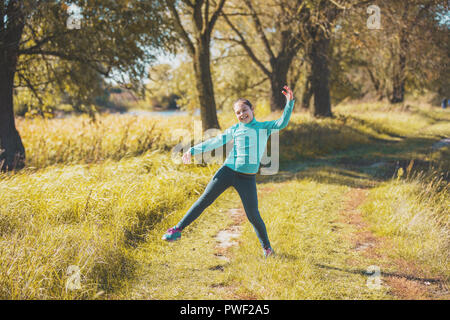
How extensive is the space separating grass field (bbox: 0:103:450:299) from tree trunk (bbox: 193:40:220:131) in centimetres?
275

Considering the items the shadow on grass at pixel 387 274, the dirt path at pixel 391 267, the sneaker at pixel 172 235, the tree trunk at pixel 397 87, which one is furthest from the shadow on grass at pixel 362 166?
the tree trunk at pixel 397 87

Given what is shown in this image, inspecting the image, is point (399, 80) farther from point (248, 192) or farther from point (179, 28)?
point (248, 192)

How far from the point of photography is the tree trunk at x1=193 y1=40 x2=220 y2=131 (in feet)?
36.5

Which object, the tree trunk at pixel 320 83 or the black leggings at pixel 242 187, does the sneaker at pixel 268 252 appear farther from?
the tree trunk at pixel 320 83

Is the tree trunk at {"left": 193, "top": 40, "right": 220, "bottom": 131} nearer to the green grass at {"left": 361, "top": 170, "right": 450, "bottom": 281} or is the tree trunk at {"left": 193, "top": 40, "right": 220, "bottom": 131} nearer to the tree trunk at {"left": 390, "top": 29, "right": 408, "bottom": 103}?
the green grass at {"left": 361, "top": 170, "right": 450, "bottom": 281}

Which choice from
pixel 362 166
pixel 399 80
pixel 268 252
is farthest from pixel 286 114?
pixel 399 80

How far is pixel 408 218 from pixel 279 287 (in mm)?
2797

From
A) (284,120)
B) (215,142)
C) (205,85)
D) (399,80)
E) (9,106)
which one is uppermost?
(399,80)

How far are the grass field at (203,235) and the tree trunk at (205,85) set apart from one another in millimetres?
2754

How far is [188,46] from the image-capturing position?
11.2 meters

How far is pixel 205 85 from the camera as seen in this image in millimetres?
11164

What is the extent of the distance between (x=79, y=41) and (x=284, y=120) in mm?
6276
